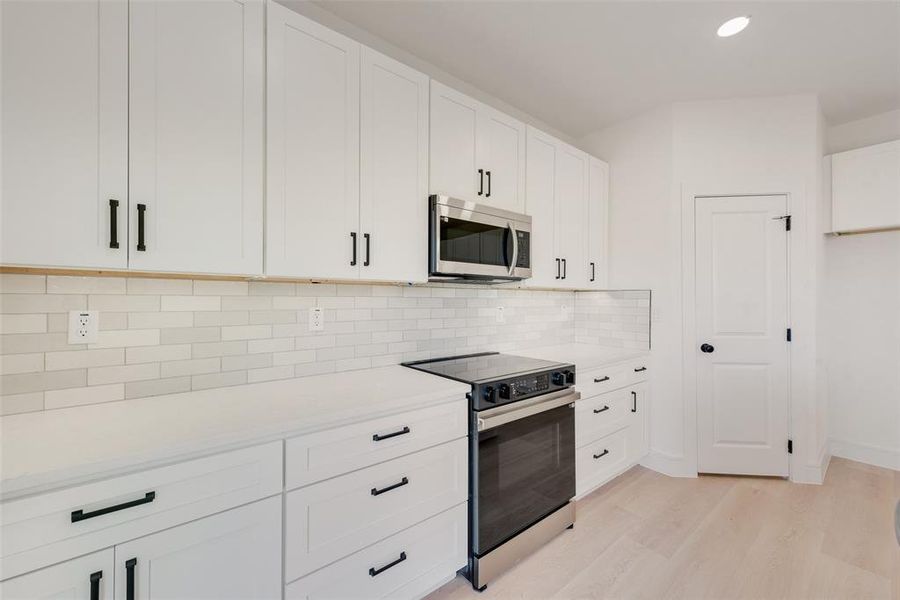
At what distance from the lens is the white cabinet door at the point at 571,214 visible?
281 cm

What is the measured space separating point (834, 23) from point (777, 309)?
5.72 feet

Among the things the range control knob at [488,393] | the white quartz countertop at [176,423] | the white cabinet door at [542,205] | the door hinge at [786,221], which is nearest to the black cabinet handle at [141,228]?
the white quartz countertop at [176,423]

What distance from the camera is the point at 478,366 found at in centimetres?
220

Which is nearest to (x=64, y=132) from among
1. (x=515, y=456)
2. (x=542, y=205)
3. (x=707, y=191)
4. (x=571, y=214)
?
(x=515, y=456)

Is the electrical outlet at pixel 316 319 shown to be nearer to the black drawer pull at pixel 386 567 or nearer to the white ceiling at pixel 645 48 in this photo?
the black drawer pull at pixel 386 567

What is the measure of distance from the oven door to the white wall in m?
1.20

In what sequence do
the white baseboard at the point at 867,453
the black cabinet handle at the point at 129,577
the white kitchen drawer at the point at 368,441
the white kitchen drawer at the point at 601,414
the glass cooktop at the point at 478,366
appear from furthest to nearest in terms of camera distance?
the white baseboard at the point at 867,453 → the white kitchen drawer at the point at 601,414 → the glass cooktop at the point at 478,366 → the white kitchen drawer at the point at 368,441 → the black cabinet handle at the point at 129,577

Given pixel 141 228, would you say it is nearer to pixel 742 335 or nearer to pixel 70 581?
pixel 70 581

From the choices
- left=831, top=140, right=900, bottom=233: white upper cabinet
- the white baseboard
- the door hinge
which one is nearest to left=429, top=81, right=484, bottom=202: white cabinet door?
the door hinge

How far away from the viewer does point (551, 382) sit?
2111mm

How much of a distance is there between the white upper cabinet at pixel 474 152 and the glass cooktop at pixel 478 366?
940mm

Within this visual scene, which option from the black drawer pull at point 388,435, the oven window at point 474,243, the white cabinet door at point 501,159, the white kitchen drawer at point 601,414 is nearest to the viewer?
the black drawer pull at point 388,435

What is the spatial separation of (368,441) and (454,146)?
155cm

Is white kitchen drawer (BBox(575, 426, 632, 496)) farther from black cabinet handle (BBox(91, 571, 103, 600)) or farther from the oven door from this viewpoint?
black cabinet handle (BBox(91, 571, 103, 600))
